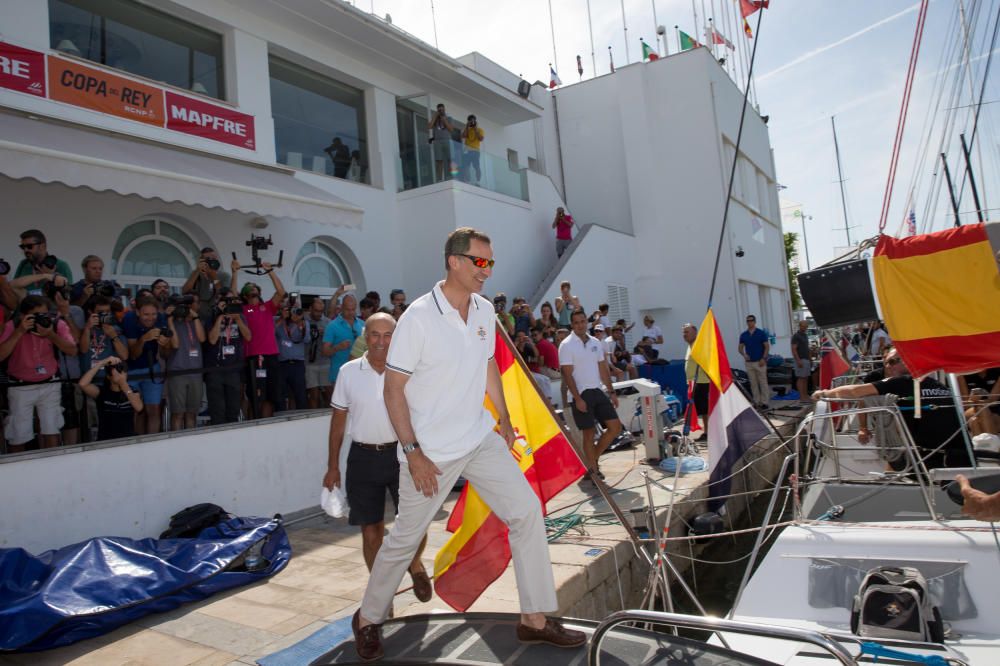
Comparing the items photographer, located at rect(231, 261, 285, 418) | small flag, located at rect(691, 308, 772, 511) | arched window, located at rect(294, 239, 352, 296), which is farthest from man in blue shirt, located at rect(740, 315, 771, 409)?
photographer, located at rect(231, 261, 285, 418)

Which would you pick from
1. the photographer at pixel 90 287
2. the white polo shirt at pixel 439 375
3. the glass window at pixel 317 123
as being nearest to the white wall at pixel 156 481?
the photographer at pixel 90 287

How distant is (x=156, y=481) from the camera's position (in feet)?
19.9

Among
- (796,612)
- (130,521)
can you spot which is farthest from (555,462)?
(130,521)

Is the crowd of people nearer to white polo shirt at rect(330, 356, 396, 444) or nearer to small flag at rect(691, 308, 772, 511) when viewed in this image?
white polo shirt at rect(330, 356, 396, 444)

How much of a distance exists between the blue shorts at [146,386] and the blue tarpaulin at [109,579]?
165 cm

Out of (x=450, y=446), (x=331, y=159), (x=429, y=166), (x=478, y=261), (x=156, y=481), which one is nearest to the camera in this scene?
(x=450, y=446)

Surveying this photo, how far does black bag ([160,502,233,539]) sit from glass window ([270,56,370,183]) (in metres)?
7.37

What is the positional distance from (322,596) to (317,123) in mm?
10032

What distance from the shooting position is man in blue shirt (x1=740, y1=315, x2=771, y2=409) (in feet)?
50.0

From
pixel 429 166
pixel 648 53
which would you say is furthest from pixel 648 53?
pixel 429 166

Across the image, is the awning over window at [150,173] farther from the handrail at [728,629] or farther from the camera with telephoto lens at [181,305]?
the handrail at [728,629]

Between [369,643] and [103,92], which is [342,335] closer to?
[103,92]

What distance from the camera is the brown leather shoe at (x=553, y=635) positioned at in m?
3.02

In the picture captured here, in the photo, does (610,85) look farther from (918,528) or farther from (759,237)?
(918,528)
